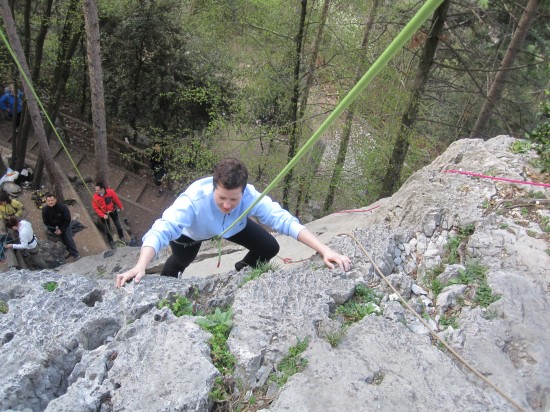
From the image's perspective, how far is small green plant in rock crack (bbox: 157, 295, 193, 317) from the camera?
2885 mm

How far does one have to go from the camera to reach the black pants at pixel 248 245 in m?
3.58

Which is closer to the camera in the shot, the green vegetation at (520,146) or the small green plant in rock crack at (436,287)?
the small green plant in rock crack at (436,287)

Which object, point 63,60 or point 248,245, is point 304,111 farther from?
point 248,245

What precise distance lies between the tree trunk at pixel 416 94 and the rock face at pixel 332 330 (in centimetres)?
405

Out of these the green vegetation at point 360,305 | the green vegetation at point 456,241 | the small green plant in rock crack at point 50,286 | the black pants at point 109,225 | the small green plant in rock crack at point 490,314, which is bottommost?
the black pants at point 109,225

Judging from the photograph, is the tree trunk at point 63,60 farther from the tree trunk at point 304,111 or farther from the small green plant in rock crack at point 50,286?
the small green plant in rock crack at point 50,286

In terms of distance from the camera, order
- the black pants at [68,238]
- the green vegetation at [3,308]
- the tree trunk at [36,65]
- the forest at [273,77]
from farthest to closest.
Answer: the tree trunk at [36,65] → the forest at [273,77] → the black pants at [68,238] → the green vegetation at [3,308]

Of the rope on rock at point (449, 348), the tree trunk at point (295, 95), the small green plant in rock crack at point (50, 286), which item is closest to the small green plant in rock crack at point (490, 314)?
the rope on rock at point (449, 348)

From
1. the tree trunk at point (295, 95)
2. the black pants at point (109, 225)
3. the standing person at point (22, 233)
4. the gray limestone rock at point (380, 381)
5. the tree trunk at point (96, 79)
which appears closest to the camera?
the gray limestone rock at point (380, 381)

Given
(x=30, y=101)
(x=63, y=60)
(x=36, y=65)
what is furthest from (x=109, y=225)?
(x=36, y=65)

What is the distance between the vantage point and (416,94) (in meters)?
7.42

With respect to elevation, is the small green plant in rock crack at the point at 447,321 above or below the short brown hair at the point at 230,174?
below

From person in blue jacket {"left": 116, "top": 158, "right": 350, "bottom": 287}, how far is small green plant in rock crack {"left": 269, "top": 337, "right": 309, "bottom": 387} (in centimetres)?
84

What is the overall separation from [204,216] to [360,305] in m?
1.33
